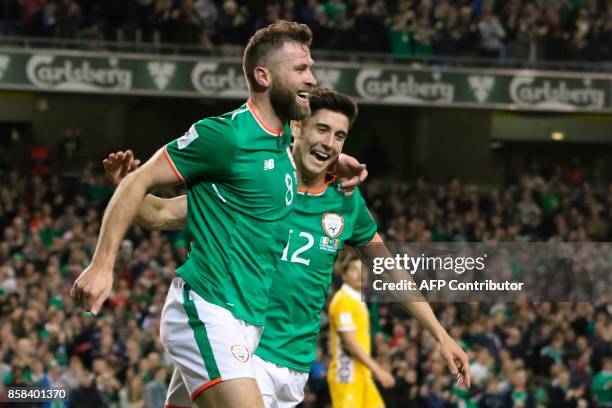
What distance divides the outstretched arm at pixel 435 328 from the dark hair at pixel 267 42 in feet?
5.23

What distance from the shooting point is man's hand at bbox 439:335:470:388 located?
537 cm

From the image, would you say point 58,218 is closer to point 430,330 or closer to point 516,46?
point 516,46

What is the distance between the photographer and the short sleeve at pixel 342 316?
29.5 ft

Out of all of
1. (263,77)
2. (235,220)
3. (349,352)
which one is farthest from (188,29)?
(235,220)

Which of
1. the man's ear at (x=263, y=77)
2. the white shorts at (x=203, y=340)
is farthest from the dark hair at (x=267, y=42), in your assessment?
the white shorts at (x=203, y=340)

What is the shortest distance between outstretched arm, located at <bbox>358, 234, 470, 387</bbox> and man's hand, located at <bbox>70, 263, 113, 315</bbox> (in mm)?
2007

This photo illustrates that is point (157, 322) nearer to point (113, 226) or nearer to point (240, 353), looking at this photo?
point (240, 353)

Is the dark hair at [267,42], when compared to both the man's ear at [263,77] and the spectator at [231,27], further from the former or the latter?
the spectator at [231,27]

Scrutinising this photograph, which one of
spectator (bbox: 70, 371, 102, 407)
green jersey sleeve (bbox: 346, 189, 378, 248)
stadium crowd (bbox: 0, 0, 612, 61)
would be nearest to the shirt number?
green jersey sleeve (bbox: 346, 189, 378, 248)

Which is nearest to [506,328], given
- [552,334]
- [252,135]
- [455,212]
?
[552,334]

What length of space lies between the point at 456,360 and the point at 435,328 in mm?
209

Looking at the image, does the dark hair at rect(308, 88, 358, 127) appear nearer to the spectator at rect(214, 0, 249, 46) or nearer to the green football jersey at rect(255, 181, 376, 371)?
the green football jersey at rect(255, 181, 376, 371)

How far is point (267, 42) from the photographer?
4.69 m

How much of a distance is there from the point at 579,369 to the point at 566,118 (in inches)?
519
